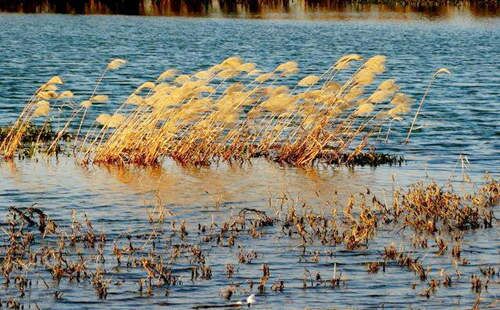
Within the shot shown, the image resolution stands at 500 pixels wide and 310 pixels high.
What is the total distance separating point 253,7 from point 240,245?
234 ft

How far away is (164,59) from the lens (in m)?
50.0

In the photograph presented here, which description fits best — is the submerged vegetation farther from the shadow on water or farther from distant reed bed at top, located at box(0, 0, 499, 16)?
distant reed bed at top, located at box(0, 0, 499, 16)

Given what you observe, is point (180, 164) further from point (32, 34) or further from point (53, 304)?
point (32, 34)

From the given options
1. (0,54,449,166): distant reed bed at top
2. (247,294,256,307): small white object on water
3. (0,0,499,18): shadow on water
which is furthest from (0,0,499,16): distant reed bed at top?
(247,294,256,307): small white object on water

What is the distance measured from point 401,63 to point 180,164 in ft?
98.8

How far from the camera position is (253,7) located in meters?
83.6

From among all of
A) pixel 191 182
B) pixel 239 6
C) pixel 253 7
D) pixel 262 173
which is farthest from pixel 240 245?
pixel 239 6

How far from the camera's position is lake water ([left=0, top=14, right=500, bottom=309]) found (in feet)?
37.5

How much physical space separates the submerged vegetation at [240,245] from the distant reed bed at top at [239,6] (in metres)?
64.2

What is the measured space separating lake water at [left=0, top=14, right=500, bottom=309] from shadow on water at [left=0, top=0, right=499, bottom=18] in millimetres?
19363

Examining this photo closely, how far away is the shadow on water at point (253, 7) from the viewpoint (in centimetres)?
7950

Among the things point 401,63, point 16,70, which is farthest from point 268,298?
point 401,63

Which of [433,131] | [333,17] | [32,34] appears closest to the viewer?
[433,131]

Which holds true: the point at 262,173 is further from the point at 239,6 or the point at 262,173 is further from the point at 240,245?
the point at 239,6
